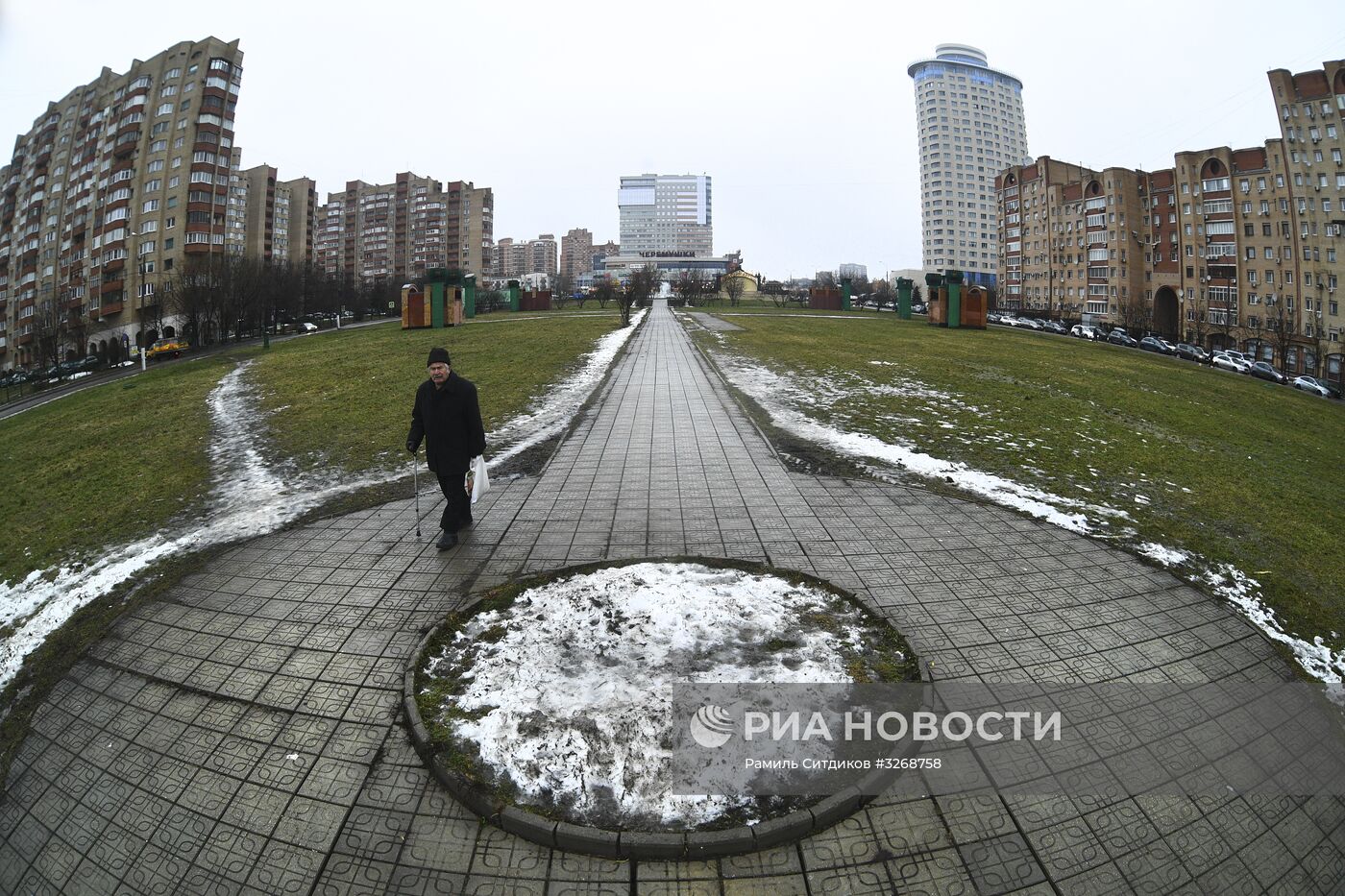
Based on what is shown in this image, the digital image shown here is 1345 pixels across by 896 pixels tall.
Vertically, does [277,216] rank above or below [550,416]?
above

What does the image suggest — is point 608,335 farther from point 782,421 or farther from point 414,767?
point 414,767

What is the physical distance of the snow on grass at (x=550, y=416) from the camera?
10539 millimetres

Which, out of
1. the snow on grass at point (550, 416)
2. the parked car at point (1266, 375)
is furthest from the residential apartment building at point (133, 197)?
the parked car at point (1266, 375)

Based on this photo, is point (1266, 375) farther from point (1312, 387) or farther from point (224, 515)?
point (224, 515)

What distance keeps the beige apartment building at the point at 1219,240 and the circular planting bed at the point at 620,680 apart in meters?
61.4

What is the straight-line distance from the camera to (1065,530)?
662 centimetres

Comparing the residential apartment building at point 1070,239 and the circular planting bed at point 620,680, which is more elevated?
the residential apartment building at point 1070,239

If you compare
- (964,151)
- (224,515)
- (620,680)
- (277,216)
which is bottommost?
(620,680)

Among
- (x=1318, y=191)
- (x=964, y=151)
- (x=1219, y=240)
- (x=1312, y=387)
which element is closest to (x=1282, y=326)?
(x=1312, y=387)

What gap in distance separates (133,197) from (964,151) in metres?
161

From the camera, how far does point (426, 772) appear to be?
3.26m

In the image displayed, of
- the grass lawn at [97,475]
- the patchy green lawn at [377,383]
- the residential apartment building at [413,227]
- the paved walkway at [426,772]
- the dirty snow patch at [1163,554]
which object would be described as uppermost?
the residential apartment building at [413,227]

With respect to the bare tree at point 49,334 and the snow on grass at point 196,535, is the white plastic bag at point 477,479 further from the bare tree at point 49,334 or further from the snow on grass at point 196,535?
the bare tree at point 49,334

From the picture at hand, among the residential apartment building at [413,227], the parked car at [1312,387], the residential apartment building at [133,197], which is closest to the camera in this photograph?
the parked car at [1312,387]
